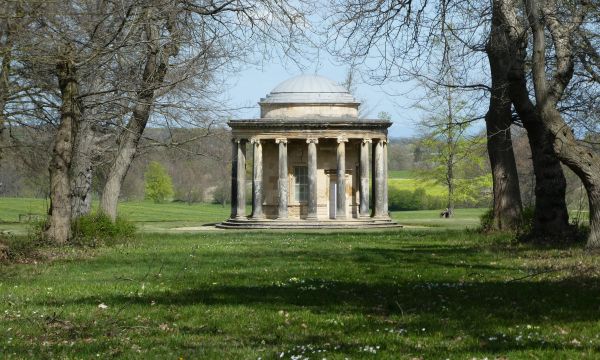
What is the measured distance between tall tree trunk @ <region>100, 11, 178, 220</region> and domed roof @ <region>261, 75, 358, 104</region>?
692 inches

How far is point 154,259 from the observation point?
20281 mm

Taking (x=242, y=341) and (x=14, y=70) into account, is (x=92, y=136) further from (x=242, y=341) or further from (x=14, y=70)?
(x=242, y=341)

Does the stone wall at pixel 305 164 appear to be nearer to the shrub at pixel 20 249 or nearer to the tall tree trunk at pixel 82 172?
the tall tree trunk at pixel 82 172

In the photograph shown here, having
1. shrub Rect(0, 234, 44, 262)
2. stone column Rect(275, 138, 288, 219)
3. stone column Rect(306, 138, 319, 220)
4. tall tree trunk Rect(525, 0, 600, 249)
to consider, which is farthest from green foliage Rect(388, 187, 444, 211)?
tall tree trunk Rect(525, 0, 600, 249)

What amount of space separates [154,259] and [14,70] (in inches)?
282

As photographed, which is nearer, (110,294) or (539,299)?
(539,299)

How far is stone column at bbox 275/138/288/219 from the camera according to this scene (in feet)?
155

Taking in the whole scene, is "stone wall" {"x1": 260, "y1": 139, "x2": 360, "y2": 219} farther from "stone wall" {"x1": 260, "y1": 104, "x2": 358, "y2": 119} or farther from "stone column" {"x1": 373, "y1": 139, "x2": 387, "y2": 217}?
"stone wall" {"x1": 260, "y1": 104, "x2": 358, "y2": 119}

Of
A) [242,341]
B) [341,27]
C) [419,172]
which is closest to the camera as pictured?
[242,341]

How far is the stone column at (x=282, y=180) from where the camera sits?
155ft

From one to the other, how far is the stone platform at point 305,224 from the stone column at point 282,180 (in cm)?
114

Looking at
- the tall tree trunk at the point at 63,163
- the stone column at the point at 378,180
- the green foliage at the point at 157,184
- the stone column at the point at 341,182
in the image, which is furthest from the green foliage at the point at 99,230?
the green foliage at the point at 157,184

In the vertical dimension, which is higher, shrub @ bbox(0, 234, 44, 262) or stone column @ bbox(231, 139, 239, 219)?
stone column @ bbox(231, 139, 239, 219)

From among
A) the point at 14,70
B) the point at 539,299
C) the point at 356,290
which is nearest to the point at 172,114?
the point at 14,70
